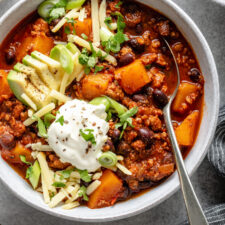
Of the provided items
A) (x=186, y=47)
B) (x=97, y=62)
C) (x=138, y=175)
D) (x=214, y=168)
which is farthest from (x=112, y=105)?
(x=214, y=168)

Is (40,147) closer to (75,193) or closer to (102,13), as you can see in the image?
(75,193)

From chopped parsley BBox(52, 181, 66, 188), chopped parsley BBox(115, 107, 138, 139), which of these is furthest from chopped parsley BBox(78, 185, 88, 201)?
chopped parsley BBox(115, 107, 138, 139)

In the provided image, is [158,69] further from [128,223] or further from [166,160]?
[128,223]

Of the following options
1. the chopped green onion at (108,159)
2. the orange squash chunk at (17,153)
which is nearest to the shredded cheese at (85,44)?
the chopped green onion at (108,159)

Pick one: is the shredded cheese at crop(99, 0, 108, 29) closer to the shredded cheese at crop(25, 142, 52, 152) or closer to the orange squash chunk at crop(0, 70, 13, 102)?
the orange squash chunk at crop(0, 70, 13, 102)

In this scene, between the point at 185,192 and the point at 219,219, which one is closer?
the point at 185,192

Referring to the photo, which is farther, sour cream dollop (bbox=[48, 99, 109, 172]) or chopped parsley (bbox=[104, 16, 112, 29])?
chopped parsley (bbox=[104, 16, 112, 29])
